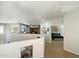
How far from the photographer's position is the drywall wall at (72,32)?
5090 mm

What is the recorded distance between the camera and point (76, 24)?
202 inches

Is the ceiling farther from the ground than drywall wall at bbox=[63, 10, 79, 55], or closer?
farther from the ground

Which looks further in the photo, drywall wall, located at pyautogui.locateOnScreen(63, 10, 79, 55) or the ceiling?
drywall wall, located at pyautogui.locateOnScreen(63, 10, 79, 55)

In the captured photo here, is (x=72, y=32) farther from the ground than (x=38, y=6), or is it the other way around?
(x=38, y=6)

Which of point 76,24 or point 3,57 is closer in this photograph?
point 3,57

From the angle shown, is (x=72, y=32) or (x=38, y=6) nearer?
(x=38, y=6)

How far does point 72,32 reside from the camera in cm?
545

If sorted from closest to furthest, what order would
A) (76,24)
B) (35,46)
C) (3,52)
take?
(3,52) < (35,46) < (76,24)

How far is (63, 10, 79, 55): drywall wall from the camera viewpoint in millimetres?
5090

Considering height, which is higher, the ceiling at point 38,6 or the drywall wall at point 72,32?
the ceiling at point 38,6

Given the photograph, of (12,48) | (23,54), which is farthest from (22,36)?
(12,48)

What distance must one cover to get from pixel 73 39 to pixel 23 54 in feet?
10.8

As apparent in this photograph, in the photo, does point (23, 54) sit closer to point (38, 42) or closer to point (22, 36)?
point (38, 42)

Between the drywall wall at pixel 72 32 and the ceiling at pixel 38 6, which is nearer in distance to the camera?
the ceiling at pixel 38 6
